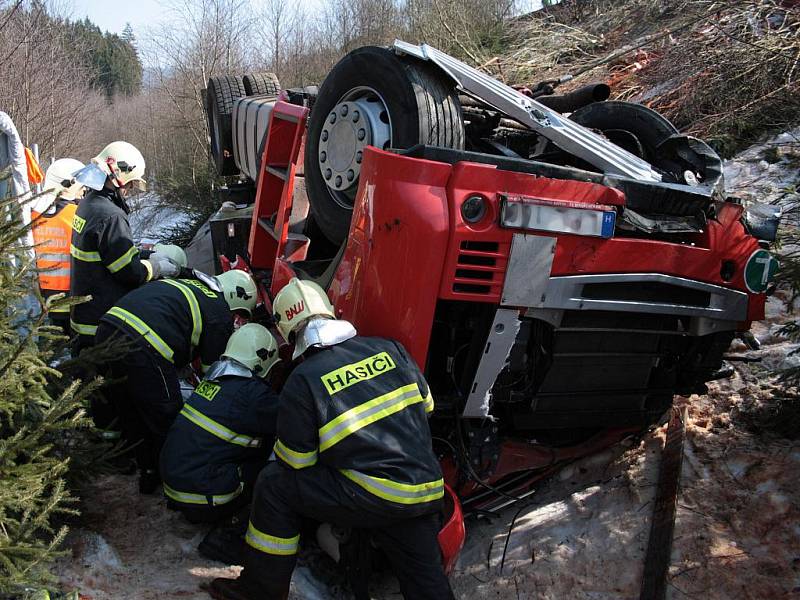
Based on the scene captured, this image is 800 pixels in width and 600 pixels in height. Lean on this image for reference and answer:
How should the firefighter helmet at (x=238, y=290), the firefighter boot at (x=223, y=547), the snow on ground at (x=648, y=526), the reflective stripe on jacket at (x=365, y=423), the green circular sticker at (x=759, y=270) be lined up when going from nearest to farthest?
1. the reflective stripe on jacket at (x=365, y=423)
2. the snow on ground at (x=648, y=526)
3. the green circular sticker at (x=759, y=270)
4. the firefighter boot at (x=223, y=547)
5. the firefighter helmet at (x=238, y=290)

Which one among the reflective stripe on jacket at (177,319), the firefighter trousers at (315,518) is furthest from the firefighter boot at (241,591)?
the reflective stripe on jacket at (177,319)

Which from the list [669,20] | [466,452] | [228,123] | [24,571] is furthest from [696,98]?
[24,571]

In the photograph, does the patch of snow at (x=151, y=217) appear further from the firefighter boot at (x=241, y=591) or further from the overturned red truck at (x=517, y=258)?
the firefighter boot at (x=241, y=591)

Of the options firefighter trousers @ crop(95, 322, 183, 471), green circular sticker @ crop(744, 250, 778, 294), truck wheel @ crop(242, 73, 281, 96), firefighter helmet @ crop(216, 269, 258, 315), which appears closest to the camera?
green circular sticker @ crop(744, 250, 778, 294)

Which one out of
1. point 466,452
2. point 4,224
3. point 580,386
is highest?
point 4,224

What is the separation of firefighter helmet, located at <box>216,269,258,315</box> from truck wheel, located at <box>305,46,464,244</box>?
0.72 metres

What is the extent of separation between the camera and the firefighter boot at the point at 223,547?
291cm

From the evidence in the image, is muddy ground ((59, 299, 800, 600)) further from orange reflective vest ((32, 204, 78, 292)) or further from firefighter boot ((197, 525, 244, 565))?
orange reflective vest ((32, 204, 78, 292))

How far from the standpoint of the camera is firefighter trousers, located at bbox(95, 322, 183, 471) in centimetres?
338

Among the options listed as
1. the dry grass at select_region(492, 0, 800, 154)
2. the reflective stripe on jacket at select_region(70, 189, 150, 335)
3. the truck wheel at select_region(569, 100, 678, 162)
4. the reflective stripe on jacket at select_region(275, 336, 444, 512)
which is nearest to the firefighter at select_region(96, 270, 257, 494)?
the reflective stripe on jacket at select_region(70, 189, 150, 335)

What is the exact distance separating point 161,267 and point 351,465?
2.53 m

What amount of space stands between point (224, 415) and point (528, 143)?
2.21m

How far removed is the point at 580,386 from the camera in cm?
288

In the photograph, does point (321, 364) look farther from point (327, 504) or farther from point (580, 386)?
point (580, 386)
